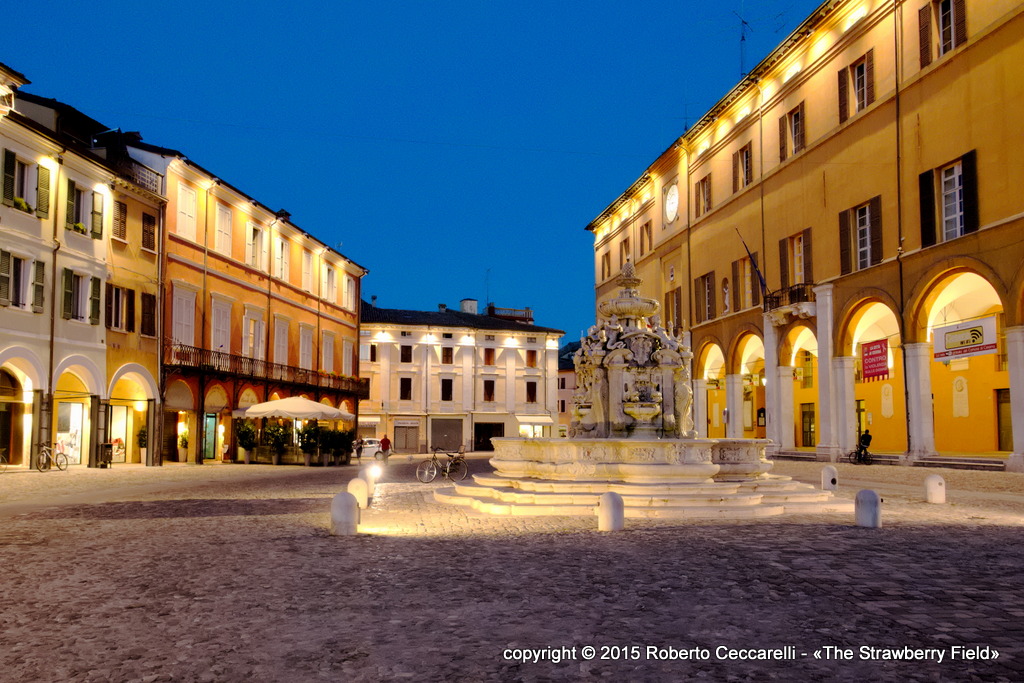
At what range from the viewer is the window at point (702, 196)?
140ft

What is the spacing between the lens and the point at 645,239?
172 ft


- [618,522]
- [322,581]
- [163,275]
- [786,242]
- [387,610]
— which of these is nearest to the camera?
[387,610]

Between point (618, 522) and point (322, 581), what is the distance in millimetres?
4331

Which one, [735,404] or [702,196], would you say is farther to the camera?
[702,196]

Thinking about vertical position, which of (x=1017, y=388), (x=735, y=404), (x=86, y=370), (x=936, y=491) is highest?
(x=86, y=370)

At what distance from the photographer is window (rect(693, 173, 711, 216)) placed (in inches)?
1677

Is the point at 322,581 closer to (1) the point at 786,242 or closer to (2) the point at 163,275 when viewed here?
(2) the point at 163,275

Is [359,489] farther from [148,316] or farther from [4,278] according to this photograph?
[148,316]

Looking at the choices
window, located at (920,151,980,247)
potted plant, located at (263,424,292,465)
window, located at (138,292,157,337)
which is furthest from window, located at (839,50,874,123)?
window, located at (138,292,157,337)

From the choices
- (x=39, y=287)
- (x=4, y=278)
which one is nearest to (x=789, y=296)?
(x=39, y=287)

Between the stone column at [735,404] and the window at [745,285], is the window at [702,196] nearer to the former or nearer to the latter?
the window at [745,285]

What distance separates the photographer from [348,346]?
50.7 meters

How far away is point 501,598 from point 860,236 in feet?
84.5

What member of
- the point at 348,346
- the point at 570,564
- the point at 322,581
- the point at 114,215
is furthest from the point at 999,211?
the point at 348,346
